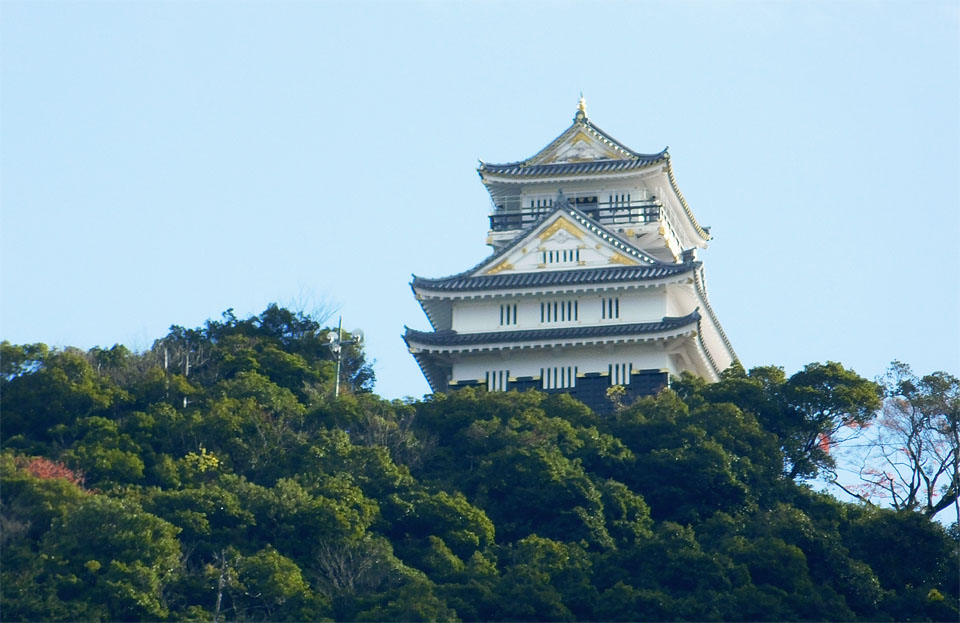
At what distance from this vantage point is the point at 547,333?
182 ft

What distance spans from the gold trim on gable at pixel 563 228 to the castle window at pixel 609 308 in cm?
234

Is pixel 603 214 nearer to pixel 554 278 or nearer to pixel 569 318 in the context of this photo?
pixel 554 278

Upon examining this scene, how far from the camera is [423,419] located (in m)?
50.4

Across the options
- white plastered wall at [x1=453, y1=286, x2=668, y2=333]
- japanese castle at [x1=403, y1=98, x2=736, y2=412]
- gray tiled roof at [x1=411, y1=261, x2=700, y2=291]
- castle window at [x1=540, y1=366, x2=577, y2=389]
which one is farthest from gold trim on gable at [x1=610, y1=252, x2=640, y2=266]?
castle window at [x1=540, y1=366, x2=577, y2=389]

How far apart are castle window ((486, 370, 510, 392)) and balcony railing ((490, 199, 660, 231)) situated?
6648 mm

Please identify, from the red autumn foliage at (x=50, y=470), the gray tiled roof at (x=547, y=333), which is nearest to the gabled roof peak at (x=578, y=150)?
the gray tiled roof at (x=547, y=333)

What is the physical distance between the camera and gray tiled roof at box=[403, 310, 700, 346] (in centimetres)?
5478

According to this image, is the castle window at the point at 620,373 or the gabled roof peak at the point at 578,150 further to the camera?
the gabled roof peak at the point at 578,150

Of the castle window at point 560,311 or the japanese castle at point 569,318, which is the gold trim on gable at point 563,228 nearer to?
the japanese castle at point 569,318

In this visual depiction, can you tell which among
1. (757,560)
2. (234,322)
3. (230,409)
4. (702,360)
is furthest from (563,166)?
(757,560)

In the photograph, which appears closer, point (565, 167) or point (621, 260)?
point (621, 260)

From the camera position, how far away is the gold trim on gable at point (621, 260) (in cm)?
5688

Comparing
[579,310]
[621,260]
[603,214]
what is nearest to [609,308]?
[579,310]

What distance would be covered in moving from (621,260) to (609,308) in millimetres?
1545
